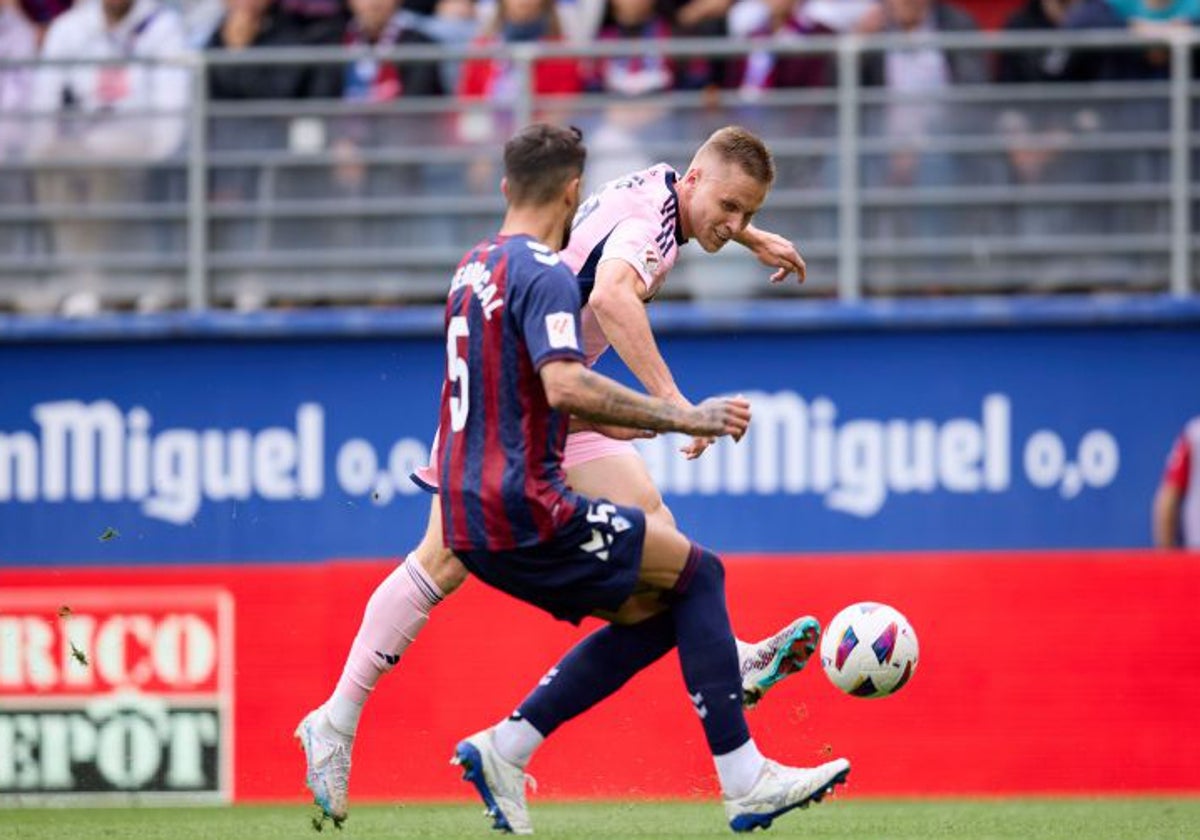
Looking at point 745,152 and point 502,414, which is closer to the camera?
point 502,414

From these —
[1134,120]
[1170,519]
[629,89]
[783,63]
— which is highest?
[783,63]

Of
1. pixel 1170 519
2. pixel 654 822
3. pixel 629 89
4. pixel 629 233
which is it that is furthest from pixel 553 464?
pixel 1170 519

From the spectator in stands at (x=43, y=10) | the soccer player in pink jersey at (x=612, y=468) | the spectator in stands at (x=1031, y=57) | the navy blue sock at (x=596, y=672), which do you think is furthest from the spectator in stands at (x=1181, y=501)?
the spectator in stands at (x=43, y=10)

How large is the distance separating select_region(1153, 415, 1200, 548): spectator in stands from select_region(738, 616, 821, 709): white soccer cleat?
588 cm

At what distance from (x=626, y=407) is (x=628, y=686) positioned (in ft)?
11.5

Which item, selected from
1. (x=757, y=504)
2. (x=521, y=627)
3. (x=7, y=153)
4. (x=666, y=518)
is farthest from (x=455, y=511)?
(x=7, y=153)

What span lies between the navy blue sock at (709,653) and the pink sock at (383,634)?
0.84 metres

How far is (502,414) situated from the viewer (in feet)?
21.8

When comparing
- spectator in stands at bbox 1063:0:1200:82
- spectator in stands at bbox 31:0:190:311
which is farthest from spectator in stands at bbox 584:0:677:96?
spectator in stands at bbox 31:0:190:311

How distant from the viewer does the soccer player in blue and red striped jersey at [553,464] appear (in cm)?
653

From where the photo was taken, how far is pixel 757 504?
516 inches

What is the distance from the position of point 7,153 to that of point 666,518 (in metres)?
7.31

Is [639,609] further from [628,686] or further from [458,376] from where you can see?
[628,686]

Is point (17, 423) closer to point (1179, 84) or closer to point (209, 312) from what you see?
point (209, 312)
